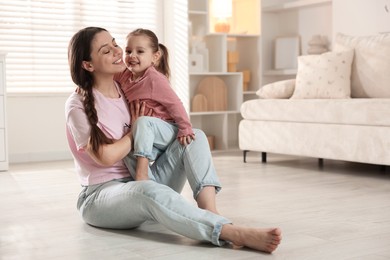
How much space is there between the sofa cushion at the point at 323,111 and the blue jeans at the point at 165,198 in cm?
157

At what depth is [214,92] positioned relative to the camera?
532cm

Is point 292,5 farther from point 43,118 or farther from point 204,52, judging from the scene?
point 43,118

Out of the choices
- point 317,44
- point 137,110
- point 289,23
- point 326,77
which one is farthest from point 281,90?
point 137,110

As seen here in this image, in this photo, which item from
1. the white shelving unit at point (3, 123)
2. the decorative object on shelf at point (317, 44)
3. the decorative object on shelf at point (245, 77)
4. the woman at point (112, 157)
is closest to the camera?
the woman at point (112, 157)

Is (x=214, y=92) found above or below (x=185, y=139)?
above

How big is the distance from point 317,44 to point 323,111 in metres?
1.41

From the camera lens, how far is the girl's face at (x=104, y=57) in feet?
7.11

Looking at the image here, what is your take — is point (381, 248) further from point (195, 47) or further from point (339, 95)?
point (195, 47)

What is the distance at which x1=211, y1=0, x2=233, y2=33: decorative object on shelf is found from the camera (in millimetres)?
5234

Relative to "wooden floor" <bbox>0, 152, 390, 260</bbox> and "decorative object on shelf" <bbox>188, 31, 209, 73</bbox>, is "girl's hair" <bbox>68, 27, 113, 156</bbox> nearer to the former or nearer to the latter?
"wooden floor" <bbox>0, 152, 390, 260</bbox>

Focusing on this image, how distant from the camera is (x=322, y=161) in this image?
4.30 m

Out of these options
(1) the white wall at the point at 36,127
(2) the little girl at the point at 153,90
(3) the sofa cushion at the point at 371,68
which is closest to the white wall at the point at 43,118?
(1) the white wall at the point at 36,127

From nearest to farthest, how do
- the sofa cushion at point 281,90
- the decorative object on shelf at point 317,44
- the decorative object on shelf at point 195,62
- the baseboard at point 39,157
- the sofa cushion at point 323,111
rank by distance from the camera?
the sofa cushion at point 323,111, the sofa cushion at point 281,90, the baseboard at point 39,157, the decorative object on shelf at point 317,44, the decorative object on shelf at point 195,62

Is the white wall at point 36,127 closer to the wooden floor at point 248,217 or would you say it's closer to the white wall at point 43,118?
the white wall at point 43,118
